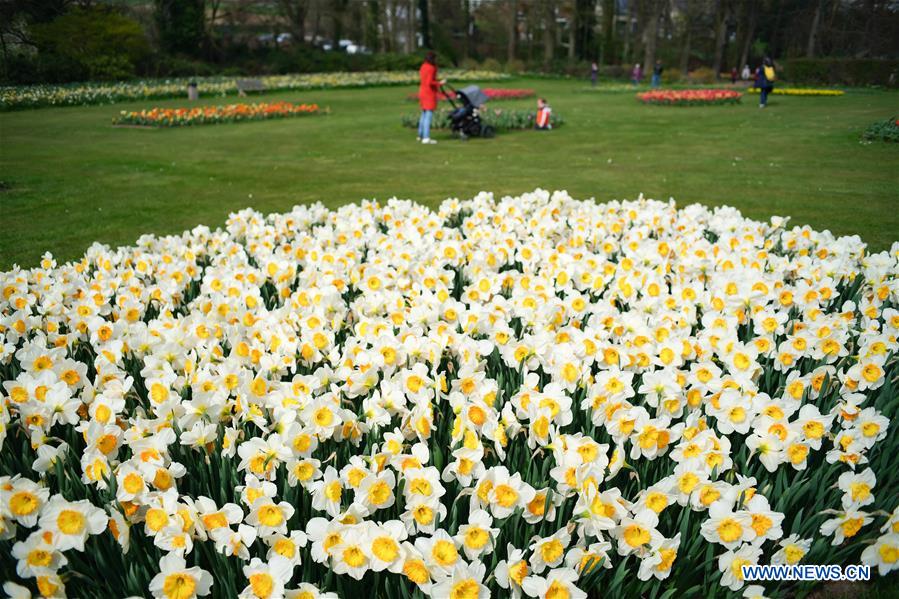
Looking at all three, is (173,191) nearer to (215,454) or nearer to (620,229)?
(620,229)

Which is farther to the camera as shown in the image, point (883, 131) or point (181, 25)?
point (181, 25)

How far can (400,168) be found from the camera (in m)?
11.0

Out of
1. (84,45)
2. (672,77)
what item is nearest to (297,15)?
(672,77)

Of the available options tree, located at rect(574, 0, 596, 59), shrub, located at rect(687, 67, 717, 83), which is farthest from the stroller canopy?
tree, located at rect(574, 0, 596, 59)

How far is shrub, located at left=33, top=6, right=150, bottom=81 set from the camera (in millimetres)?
9242

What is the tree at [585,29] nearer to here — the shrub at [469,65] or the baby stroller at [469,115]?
the shrub at [469,65]

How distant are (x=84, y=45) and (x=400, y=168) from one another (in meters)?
6.65

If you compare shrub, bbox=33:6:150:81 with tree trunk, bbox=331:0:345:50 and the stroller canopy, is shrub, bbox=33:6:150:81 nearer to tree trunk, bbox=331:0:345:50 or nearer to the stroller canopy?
the stroller canopy

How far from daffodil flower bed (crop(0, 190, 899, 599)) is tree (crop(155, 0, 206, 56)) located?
4084cm

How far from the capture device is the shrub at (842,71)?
8391 millimetres

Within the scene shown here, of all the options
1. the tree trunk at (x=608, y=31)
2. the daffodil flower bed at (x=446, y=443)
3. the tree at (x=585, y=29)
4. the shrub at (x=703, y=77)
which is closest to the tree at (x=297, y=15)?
the tree at (x=585, y=29)

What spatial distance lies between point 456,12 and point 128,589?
62.3m

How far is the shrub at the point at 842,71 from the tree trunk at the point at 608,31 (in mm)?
24786

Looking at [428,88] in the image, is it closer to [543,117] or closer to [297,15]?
[543,117]
